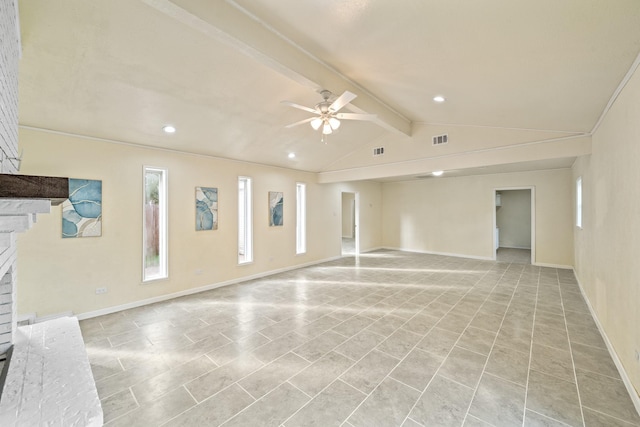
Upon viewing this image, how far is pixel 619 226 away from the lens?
2596 mm

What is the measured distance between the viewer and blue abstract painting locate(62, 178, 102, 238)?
3689mm

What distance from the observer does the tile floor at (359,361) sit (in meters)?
2.04

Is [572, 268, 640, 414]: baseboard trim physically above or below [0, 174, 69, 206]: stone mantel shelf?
below

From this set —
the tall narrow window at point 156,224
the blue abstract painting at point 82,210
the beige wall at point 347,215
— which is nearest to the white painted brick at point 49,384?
the blue abstract painting at point 82,210

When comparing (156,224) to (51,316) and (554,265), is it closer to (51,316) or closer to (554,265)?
(51,316)

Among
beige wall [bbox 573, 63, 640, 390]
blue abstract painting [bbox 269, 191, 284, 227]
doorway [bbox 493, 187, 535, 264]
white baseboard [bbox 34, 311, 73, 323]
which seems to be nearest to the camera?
beige wall [bbox 573, 63, 640, 390]

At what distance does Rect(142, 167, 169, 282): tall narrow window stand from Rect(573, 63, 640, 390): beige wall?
5.92 metres

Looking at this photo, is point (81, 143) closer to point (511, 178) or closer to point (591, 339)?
point (591, 339)

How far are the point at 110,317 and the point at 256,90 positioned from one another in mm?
3902

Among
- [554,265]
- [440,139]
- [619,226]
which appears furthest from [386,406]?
[554,265]

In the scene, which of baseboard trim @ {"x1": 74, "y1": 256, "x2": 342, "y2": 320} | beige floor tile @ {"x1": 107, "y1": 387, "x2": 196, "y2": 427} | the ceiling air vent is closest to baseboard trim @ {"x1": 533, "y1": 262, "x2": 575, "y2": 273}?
the ceiling air vent

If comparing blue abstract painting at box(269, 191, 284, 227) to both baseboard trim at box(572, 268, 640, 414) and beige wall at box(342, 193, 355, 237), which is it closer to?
baseboard trim at box(572, 268, 640, 414)

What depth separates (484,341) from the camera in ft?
10.2

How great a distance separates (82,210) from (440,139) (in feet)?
20.5
